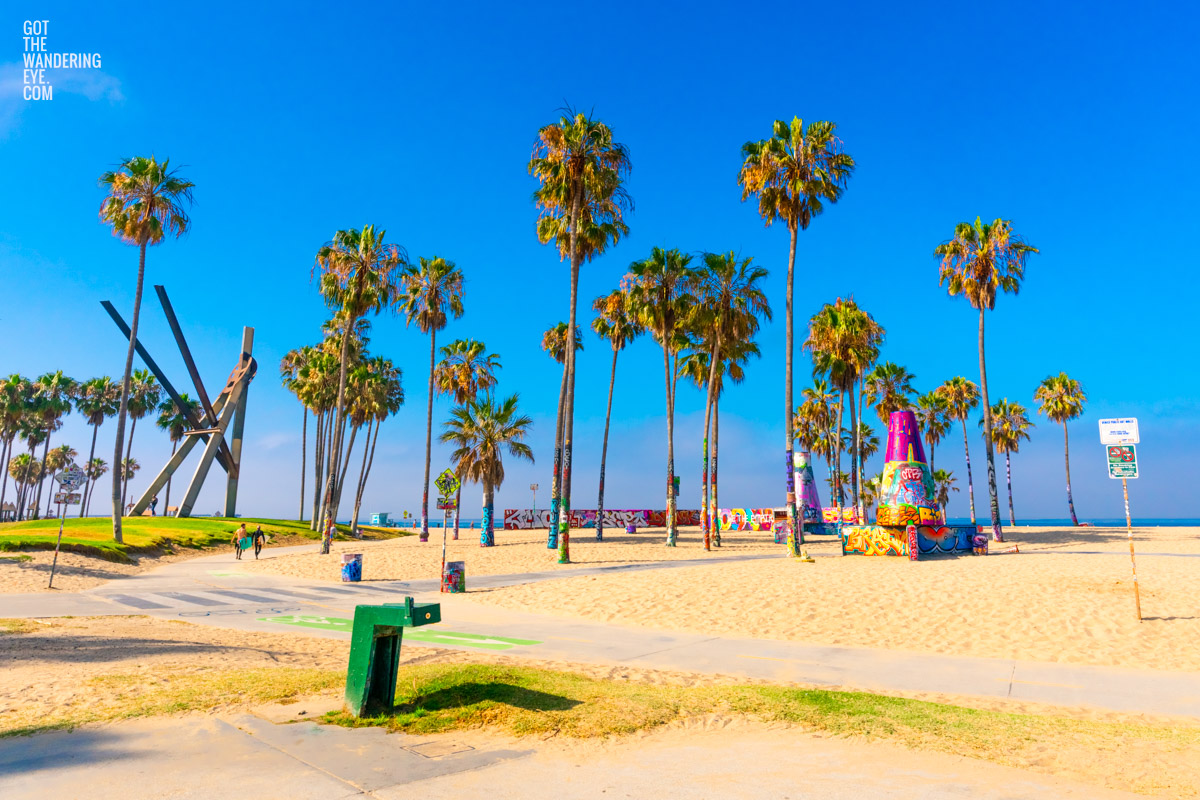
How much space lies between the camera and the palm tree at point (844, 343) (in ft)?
139

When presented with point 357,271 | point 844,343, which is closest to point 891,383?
point 844,343

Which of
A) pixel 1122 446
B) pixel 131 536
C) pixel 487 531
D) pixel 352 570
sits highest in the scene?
pixel 1122 446

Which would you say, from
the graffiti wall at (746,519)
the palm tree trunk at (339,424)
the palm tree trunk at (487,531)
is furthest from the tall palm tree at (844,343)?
the palm tree trunk at (339,424)

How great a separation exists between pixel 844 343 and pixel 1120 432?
30527 mm

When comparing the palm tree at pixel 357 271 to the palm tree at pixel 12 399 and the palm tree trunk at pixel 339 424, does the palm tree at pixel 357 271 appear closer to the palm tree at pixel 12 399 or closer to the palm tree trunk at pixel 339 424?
the palm tree trunk at pixel 339 424

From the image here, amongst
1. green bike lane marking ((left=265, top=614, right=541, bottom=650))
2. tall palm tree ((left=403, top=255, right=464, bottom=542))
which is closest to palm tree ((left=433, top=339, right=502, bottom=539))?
tall palm tree ((left=403, top=255, right=464, bottom=542))

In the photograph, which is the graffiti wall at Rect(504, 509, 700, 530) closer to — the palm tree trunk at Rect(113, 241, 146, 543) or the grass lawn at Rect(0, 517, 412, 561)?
the grass lawn at Rect(0, 517, 412, 561)

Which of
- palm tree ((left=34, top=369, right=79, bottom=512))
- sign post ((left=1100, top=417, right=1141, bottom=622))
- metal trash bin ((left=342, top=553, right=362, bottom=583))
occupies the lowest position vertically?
metal trash bin ((left=342, top=553, right=362, bottom=583))

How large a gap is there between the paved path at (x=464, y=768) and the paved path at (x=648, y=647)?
3.50 m

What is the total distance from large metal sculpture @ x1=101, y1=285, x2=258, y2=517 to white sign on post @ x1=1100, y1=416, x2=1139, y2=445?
2162 inches

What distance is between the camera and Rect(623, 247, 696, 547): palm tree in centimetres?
3466

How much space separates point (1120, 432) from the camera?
13617 mm

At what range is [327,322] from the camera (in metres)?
54.1

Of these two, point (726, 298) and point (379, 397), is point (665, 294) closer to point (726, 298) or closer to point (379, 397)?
point (726, 298)
